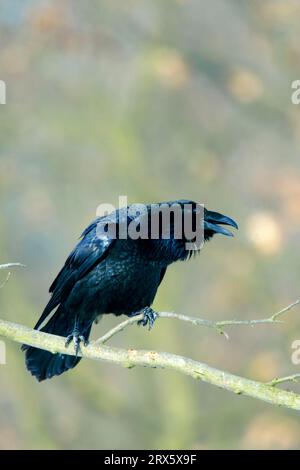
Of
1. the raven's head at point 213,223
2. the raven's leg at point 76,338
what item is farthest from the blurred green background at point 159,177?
the raven's leg at point 76,338

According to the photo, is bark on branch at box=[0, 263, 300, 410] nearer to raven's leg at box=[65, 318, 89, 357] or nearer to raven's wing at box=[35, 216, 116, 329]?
raven's leg at box=[65, 318, 89, 357]

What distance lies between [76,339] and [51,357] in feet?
2.32

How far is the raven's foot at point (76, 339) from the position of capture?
5945 mm

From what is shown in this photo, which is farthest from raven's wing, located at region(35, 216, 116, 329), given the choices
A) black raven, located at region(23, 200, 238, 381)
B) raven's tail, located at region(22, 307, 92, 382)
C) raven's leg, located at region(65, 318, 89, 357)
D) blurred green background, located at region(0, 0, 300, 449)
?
blurred green background, located at region(0, 0, 300, 449)

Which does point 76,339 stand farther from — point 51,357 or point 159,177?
point 159,177

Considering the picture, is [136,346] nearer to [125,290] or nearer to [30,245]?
[30,245]

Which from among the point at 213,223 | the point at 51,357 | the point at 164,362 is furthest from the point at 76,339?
the point at 213,223

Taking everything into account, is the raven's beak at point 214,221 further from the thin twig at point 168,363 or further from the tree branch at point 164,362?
the thin twig at point 168,363

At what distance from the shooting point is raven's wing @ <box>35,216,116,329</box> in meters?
6.46

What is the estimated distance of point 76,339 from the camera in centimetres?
605

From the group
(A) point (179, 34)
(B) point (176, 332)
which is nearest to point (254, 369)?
(B) point (176, 332)

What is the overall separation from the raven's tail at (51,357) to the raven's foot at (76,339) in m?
0.44
